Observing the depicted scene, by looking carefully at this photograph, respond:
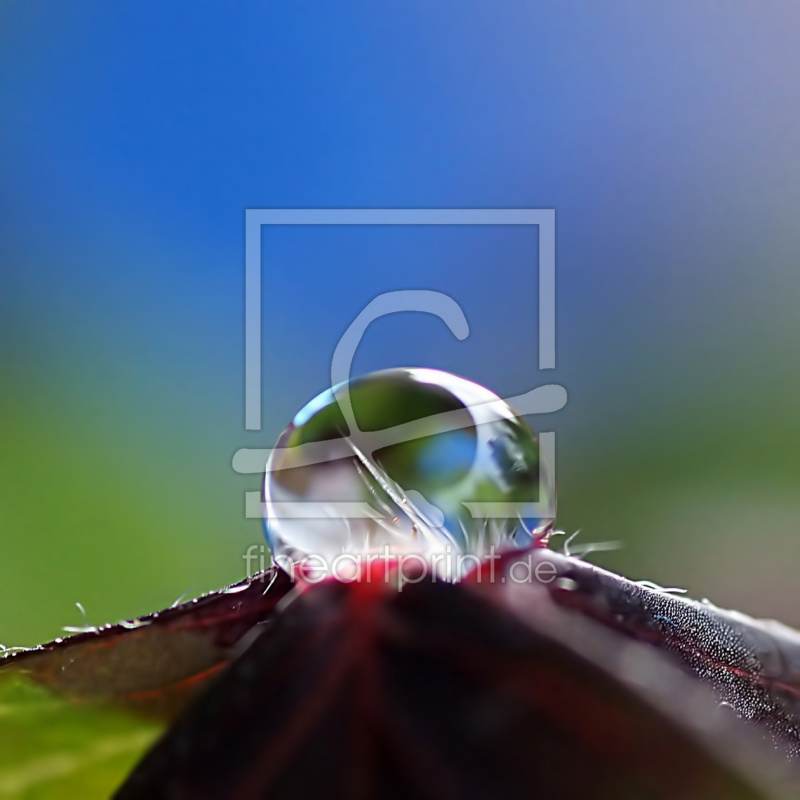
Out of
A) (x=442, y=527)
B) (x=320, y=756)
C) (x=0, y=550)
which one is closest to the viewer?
(x=320, y=756)

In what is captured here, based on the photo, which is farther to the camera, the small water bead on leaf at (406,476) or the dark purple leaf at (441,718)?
the small water bead on leaf at (406,476)

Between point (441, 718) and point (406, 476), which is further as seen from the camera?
point (406, 476)

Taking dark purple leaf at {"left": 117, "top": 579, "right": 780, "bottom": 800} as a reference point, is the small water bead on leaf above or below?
above

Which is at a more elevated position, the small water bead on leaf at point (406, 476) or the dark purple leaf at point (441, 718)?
the small water bead on leaf at point (406, 476)

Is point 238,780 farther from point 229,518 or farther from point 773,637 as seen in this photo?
point 229,518

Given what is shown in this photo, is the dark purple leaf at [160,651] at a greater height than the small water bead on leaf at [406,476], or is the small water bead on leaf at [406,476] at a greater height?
the small water bead on leaf at [406,476]

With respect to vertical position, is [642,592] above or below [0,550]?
above

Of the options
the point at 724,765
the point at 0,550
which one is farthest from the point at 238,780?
the point at 0,550

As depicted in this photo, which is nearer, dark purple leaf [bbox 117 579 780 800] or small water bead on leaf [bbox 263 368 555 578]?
dark purple leaf [bbox 117 579 780 800]
